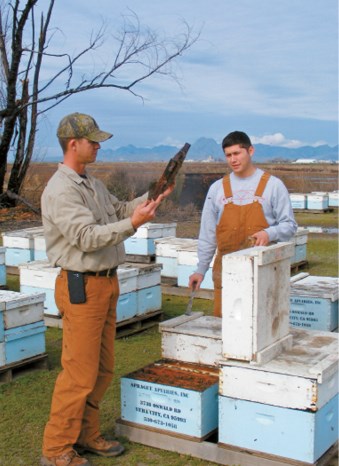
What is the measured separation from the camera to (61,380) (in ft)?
11.1

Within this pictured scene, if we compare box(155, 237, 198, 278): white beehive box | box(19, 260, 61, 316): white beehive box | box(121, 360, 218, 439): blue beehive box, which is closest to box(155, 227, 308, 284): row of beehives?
box(155, 237, 198, 278): white beehive box

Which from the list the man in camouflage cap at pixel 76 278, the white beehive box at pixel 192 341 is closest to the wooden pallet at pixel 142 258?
the white beehive box at pixel 192 341

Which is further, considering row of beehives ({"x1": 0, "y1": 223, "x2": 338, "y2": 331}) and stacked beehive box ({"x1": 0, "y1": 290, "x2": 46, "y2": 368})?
row of beehives ({"x1": 0, "y1": 223, "x2": 338, "y2": 331})

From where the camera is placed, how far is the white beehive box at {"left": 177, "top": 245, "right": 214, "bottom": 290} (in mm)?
7938

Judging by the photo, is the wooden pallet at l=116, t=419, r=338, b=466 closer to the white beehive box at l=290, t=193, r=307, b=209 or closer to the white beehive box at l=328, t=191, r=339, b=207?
the white beehive box at l=290, t=193, r=307, b=209

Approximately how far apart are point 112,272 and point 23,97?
14296mm

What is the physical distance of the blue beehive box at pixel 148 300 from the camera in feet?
21.5

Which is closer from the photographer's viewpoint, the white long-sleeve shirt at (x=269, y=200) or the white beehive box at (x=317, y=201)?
the white long-sleeve shirt at (x=269, y=200)

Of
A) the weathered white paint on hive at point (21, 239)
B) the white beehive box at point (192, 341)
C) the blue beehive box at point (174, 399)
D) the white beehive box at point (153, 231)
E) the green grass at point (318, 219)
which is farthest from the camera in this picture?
the green grass at point (318, 219)

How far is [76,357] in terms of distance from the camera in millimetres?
3322

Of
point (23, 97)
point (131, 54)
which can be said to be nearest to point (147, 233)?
point (131, 54)

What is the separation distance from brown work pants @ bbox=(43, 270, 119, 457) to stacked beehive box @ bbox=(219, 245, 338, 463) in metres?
0.70

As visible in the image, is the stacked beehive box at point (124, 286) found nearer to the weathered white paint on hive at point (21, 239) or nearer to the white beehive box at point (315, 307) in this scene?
the white beehive box at point (315, 307)

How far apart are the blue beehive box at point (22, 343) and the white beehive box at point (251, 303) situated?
2231 mm
